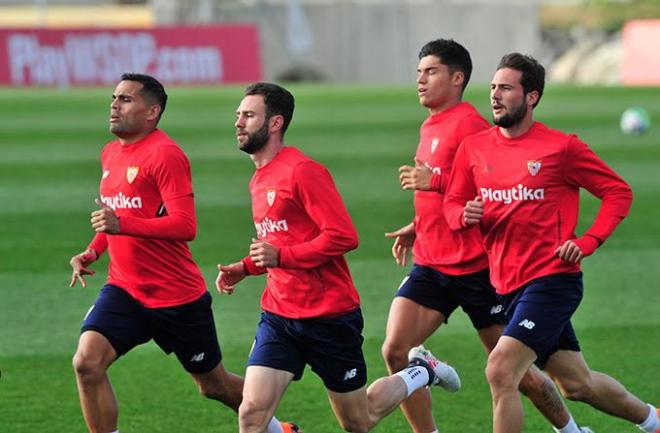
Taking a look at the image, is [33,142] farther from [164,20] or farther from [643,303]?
[164,20]

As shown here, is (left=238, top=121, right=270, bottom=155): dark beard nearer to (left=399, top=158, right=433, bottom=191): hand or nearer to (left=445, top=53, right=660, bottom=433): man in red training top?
(left=399, top=158, right=433, bottom=191): hand

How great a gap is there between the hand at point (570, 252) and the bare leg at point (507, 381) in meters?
0.51

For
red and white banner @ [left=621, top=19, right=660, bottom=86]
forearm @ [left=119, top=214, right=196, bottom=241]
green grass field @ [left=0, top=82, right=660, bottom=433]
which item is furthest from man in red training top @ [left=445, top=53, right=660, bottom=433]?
red and white banner @ [left=621, top=19, right=660, bottom=86]

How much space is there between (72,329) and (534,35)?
45473mm

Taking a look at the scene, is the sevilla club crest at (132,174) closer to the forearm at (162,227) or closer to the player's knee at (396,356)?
the forearm at (162,227)

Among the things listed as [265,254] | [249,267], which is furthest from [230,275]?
[265,254]

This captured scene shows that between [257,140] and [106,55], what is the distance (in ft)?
106

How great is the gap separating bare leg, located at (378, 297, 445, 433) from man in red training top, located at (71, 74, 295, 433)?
2.79ft

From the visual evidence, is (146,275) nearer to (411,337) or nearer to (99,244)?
(99,244)

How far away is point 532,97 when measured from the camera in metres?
8.00

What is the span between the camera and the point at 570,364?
7906 mm

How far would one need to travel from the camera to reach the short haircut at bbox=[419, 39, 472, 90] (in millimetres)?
8758

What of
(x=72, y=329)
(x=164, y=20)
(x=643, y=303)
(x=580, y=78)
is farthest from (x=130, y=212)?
(x=580, y=78)

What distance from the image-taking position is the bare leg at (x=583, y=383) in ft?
25.9
